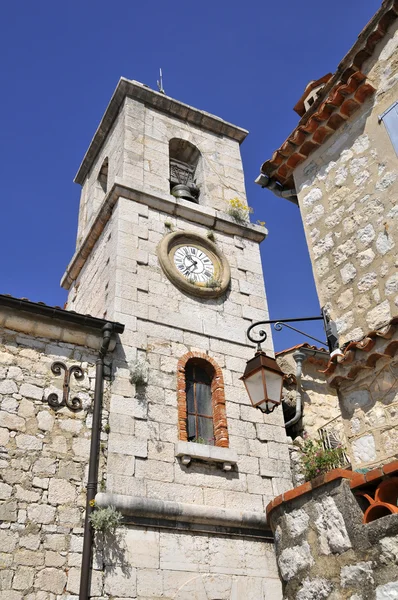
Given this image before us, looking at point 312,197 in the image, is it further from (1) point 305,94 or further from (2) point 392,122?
(1) point 305,94

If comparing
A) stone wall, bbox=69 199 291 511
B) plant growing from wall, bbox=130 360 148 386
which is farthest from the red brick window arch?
plant growing from wall, bbox=130 360 148 386

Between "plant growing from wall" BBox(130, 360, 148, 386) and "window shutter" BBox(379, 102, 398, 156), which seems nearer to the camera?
"window shutter" BBox(379, 102, 398, 156)

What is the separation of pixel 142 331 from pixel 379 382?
543cm

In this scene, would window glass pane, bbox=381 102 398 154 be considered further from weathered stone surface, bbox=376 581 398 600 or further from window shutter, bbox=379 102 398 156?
weathered stone surface, bbox=376 581 398 600

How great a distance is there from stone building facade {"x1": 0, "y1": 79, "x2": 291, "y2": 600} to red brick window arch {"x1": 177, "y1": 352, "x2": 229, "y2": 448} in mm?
27

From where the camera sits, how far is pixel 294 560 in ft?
14.3

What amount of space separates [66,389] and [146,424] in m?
1.25

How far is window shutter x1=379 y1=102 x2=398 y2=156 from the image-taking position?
15.1 ft

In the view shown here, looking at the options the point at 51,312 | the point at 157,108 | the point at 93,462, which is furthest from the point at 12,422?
the point at 157,108

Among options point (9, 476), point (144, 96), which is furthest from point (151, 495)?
point (144, 96)

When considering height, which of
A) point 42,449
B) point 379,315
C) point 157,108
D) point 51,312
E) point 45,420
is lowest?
point 379,315

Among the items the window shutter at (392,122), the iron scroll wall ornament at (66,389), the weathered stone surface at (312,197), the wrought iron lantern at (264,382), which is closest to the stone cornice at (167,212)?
the iron scroll wall ornament at (66,389)

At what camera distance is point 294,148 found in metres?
5.75

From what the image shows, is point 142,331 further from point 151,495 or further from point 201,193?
point 201,193
